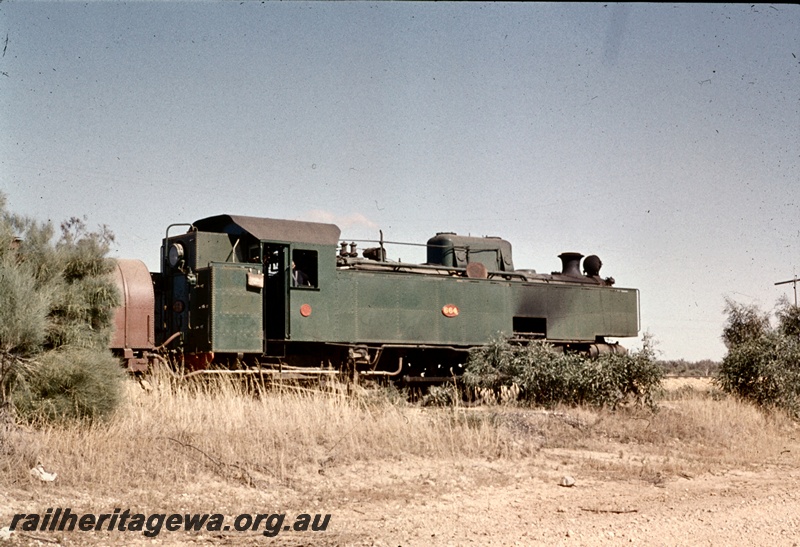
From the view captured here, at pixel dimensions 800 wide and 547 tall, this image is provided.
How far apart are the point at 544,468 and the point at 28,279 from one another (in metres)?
6.41

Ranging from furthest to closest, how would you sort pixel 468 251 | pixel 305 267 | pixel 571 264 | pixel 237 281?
pixel 571 264 → pixel 468 251 → pixel 305 267 → pixel 237 281

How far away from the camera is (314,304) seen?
609 inches

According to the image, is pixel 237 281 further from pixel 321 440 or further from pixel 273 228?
pixel 321 440

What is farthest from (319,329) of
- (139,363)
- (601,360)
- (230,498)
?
(230,498)

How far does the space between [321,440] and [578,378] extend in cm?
627

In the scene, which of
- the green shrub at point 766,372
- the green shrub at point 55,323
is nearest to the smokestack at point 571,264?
the green shrub at point 766,372

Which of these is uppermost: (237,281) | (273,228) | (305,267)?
(273,228)

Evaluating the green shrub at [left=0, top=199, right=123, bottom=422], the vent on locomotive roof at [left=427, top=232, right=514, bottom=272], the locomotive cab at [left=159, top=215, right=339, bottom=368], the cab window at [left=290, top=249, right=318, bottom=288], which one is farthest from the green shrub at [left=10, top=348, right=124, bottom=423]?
the vent on locomotive roof at [left=427, top=232, right=514, bottom=272]

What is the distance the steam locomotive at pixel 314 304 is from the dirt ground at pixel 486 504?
552 cm

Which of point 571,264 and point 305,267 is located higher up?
point 571,264

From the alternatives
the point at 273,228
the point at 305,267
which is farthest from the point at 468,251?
the point at 273,228

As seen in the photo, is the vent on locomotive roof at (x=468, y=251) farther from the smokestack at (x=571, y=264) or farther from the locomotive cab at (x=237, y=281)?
the locomotive cab at (x=237, y=281)

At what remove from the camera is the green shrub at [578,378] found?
49.3ft

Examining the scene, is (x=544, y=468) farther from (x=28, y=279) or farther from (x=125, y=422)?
(x=28, y=279)
